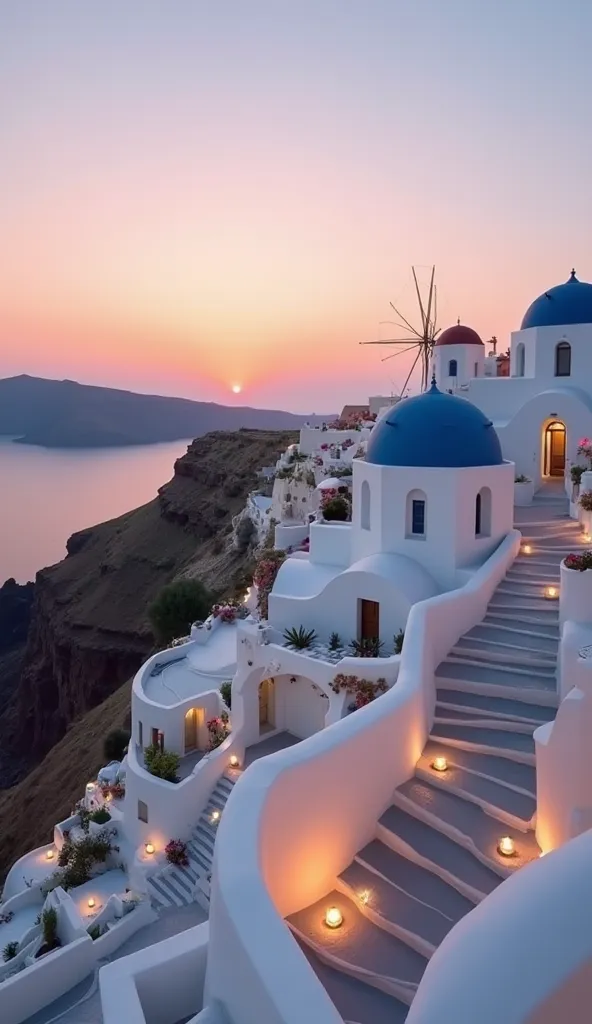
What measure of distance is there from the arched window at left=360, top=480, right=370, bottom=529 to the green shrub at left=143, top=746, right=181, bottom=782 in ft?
24.7

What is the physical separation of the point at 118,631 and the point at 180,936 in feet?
164

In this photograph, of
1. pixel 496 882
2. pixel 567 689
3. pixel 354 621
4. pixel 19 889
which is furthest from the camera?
pixel 19 889

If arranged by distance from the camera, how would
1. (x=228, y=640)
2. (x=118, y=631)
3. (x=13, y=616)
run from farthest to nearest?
(x=13, y=616), (x=118, y=631), (x=228, y=640)

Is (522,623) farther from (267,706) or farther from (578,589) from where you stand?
(267,706)

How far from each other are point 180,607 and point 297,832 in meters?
26.0

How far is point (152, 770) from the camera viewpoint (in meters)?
17.2

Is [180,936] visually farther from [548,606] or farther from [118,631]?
[118,631]

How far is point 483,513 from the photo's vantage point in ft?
52.6

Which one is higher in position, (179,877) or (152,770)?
(152,770)

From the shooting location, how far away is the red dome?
32.8 meters

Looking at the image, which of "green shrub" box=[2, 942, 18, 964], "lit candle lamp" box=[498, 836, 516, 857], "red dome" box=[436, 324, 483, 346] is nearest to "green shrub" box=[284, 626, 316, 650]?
"lit candle lamp" box=[498, 836, 516, 857]

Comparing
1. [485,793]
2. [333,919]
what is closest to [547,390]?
[485,793]

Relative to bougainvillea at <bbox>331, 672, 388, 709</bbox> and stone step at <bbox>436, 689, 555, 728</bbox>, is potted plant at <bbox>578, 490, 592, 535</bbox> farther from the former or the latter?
stone step at <bbox>436, 689, 555, 728</bbox>

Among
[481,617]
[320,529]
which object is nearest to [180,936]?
[481,617]
